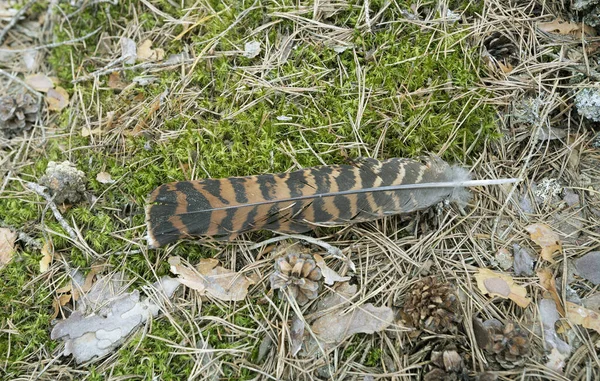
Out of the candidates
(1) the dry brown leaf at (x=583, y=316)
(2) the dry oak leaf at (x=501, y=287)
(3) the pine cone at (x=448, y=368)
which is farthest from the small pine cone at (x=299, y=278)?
(1) the dry brown leaf at (x=583, y=316)

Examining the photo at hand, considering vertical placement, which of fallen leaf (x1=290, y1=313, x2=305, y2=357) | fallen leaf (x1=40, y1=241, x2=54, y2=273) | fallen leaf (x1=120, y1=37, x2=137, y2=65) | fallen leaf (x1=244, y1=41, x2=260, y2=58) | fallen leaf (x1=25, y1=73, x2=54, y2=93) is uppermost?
fallen leaf (x1=244, y1=41, x2=260, y2=58)

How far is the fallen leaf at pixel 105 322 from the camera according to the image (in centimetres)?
206

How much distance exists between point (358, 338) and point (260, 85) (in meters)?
1.48

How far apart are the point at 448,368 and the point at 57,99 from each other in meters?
2.72

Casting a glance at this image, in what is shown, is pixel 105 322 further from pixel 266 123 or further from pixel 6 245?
pixel 266 123

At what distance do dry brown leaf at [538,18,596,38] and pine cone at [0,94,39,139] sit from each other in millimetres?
3131

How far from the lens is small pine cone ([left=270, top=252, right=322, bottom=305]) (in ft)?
6.64

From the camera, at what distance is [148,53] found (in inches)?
103

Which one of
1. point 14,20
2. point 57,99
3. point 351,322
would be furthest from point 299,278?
point 14,20

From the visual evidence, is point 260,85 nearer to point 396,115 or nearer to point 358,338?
point 396,115

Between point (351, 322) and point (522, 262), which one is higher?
point (522, 262)

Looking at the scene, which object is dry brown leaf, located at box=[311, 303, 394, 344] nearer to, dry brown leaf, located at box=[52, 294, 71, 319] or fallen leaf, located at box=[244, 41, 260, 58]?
dry brown leaf, located at box=[52, 294, 71, 319]

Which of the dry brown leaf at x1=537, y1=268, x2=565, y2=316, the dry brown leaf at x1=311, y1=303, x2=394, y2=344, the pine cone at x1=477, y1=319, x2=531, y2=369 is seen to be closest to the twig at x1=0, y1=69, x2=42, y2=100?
the dry brown leaf at x1=311, y1=303, x2=394, y2=344

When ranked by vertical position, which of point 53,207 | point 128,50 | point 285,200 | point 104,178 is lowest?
point 53,207
